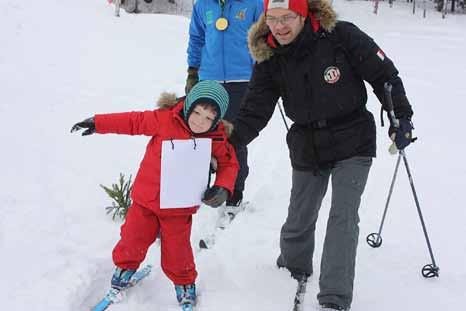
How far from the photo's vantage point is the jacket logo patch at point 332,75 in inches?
118

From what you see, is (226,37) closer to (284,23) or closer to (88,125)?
(284,23)

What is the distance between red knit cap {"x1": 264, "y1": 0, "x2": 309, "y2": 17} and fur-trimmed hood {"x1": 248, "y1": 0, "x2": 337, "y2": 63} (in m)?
0.08

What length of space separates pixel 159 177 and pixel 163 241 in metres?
0.46

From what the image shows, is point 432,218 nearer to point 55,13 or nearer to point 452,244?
point 452,244

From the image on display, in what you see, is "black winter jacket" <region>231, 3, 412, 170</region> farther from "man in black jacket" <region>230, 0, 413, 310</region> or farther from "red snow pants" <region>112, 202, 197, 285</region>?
"red snow pants" <region>112, 202, 197, 285</region>

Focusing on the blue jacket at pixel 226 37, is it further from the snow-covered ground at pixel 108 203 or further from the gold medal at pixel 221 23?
the snow-covered ground at pixel 108 203

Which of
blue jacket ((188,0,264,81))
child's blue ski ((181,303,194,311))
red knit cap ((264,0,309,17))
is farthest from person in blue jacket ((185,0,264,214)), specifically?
child's blue ski ((181,303,194,311))

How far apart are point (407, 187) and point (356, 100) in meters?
3.00

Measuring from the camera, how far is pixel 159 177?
3.17 m

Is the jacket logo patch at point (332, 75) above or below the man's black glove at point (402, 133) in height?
above

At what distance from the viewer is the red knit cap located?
9.43ft

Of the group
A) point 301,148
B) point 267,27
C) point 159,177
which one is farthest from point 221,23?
point 159,177

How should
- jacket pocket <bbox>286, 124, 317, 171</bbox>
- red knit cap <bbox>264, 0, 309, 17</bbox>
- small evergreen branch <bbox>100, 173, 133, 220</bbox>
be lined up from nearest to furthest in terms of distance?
red knit cap <bbox>264, 0, 309, 17</bbox> → jacket pocket <bbox>286, 124, 317, 171</bbox> → small evergreen branch <bbox>100, 173, 133, 220</bbox>

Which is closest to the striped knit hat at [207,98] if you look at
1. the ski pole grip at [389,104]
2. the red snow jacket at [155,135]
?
the red snow jacket at [155,135]
